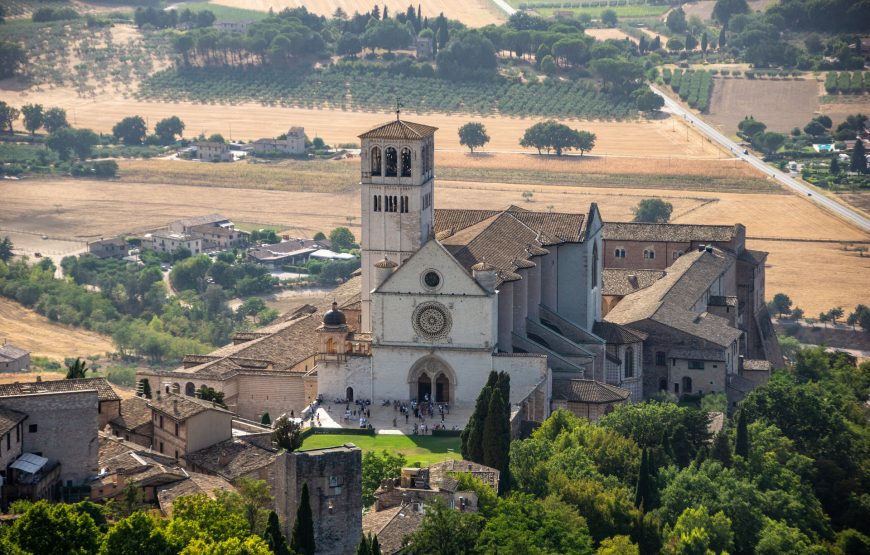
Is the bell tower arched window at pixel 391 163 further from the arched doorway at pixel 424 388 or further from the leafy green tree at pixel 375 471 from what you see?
the leafy green tree at pixel 375 471

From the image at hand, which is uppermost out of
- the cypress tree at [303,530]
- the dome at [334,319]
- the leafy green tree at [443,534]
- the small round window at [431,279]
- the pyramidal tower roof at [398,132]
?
the pyramidal tower roof at [398,132]

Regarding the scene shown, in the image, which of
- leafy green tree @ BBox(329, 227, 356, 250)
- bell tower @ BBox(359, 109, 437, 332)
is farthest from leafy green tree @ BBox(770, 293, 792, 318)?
bell tower @ BBox(359, 109, 437, 332)

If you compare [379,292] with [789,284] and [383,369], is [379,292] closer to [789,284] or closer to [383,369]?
[383,369]

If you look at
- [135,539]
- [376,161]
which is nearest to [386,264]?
[376,161]

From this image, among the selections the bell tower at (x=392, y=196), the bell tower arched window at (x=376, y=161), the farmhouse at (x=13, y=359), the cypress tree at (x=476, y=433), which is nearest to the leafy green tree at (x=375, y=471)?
the cypress tree at (x=476, y=433)

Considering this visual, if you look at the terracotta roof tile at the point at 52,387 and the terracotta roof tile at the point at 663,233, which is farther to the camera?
the terracotta roof tile at the point at 663,233
